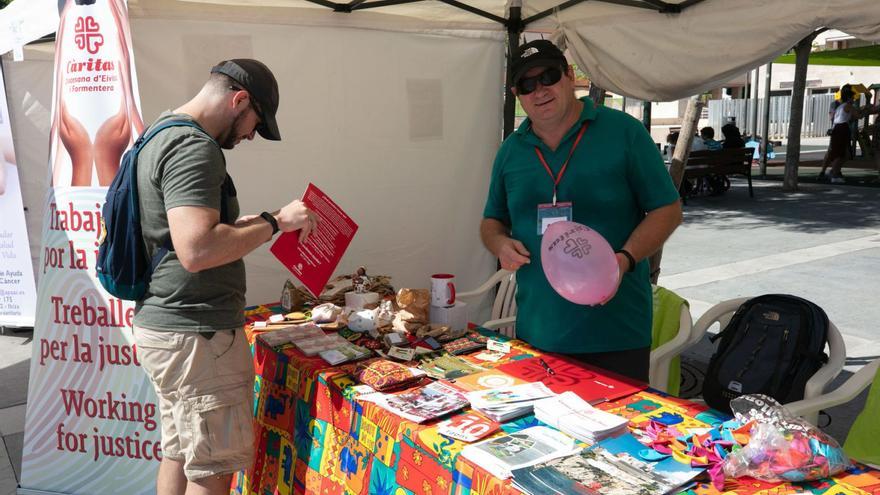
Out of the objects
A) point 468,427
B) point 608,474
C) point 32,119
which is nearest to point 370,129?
point 468,427

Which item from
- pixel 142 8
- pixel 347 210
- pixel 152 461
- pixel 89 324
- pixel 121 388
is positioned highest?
pixel 142 8

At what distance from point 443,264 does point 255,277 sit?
120 centimetres

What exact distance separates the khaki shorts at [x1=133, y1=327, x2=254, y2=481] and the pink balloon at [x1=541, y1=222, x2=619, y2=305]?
997 mm

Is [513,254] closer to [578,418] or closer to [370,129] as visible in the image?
[578,418]

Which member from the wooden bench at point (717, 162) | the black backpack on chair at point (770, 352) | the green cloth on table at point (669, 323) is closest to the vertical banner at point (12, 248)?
the green cloth on table at point (669, 323)

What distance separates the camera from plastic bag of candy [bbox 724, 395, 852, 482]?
148 centimetres

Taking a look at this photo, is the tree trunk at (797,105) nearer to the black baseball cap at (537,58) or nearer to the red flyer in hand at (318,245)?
the black baseball cap at (537,58)

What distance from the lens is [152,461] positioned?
2.88m

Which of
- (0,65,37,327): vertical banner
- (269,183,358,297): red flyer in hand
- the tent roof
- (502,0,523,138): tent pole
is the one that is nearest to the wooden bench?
(502,0,523,138): tent pole

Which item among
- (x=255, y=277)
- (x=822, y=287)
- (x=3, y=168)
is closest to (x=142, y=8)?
(x=255, y=277)

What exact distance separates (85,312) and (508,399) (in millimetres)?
1900

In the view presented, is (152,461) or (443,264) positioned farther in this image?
(443,264)

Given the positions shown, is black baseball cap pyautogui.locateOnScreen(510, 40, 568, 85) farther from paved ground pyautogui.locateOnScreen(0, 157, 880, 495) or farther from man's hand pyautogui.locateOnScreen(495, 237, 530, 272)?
paved ground pyautogui.locateOnScreen(0, 157, 880, 495)

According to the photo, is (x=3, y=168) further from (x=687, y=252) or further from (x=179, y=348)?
(x=687, y=252)
